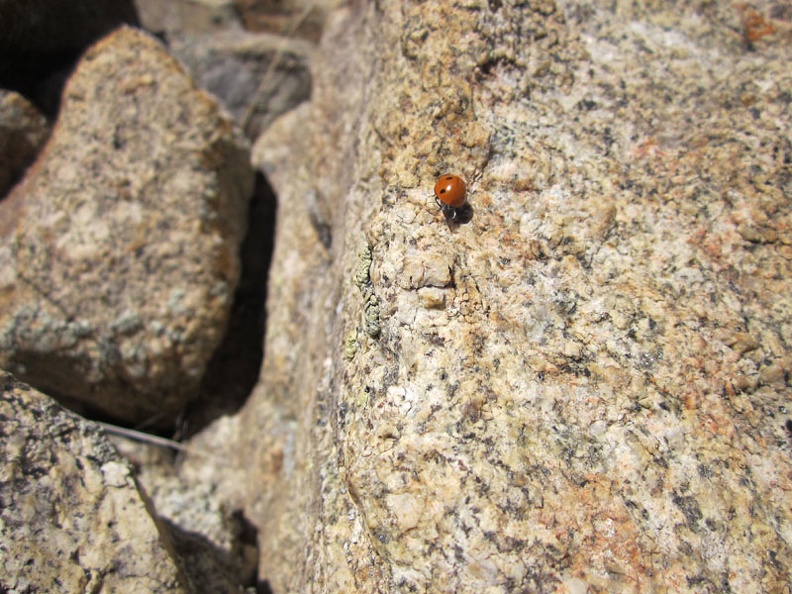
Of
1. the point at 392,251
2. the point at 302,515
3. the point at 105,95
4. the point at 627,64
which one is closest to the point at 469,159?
the point at 392,251

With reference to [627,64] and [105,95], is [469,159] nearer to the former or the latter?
[627,64]

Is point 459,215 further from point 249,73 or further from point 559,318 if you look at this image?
point 249,73

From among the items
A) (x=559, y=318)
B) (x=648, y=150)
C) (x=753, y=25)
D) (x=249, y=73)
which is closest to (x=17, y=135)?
(x=249, y=73)

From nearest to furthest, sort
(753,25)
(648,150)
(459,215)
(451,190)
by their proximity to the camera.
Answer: (451,190) < (459,215) < (648,150) < (753,25)

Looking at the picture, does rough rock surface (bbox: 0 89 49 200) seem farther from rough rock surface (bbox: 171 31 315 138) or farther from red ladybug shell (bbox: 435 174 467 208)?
red ladybug shell (bbox: 435 174 467 208)

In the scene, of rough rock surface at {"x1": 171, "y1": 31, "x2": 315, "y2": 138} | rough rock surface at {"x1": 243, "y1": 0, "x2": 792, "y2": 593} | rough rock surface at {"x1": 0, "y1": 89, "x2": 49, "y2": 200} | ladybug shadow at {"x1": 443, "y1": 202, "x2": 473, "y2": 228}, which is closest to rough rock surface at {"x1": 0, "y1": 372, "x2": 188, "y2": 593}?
rough rock surface at {"x1": 243, "y1": 0, "x2": 792, "y2": 593}

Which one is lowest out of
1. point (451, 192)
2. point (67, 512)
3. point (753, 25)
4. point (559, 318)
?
point (67, 512)

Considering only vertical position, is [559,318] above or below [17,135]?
above
